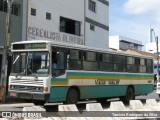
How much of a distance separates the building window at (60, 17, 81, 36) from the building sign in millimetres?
601

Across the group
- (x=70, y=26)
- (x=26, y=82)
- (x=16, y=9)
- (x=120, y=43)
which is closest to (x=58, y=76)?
(x=26, y=82)

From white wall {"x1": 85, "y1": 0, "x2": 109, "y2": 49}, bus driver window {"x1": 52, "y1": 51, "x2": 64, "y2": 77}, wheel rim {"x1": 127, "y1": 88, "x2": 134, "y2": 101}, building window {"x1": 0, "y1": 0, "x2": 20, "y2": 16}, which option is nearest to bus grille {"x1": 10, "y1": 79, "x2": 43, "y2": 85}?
bus driver window {"x1": 52, "y1": 51, "x2": 64, "y2": 77}

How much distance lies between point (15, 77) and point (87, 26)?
73.4ft

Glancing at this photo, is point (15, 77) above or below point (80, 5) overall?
below

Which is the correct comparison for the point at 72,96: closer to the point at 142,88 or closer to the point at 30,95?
the point at 30,95

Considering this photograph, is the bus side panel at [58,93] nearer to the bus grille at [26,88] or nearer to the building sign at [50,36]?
the bus grille at [26,88]

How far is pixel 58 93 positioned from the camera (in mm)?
15688

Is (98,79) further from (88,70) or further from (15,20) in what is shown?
(15,20)

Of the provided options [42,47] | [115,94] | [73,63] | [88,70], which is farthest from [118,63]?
[42,47]

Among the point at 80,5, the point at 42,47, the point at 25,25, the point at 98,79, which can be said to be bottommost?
the point at 98,79

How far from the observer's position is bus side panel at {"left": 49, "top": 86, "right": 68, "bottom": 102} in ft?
50.4

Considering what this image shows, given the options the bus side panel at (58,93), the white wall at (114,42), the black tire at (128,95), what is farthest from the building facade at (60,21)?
the white wall at (114,42)

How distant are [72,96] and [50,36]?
15.5m

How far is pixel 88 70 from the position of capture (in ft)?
58.2
